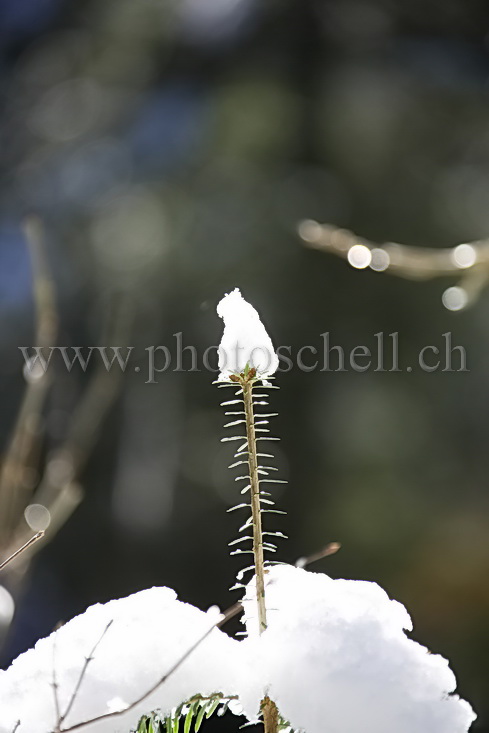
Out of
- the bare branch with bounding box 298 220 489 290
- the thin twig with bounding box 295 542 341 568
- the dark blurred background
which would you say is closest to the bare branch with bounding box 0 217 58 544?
the bare branch with bounding box 298 220 489 290

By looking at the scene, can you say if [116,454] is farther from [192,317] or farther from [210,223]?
[210,223]

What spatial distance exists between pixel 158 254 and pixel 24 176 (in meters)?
0.62

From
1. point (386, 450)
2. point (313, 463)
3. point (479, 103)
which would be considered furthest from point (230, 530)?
point (479, 103)

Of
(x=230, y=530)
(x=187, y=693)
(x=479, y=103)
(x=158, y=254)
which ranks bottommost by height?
(x=187, y=693)

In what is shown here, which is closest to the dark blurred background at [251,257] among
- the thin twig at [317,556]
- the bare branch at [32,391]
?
the bare branch at [32,391]

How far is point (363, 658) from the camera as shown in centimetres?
31

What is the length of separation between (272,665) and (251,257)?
8.82 ft

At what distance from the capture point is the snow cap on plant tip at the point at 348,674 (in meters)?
0.30

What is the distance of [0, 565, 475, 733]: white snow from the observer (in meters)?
0.30

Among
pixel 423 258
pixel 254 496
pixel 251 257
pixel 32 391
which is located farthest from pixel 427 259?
pixel 251 257

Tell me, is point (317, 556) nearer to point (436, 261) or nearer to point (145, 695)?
point (145, 695)

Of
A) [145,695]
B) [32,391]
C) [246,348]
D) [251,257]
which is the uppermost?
[251,257]

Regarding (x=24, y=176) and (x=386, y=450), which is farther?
(x=24, y=176)

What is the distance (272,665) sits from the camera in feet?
1.01
